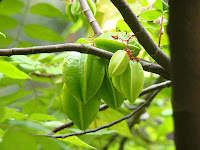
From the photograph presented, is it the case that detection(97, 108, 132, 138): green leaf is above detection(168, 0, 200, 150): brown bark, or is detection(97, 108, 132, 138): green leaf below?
below

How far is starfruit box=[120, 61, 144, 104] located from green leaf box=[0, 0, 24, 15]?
83 centimetres

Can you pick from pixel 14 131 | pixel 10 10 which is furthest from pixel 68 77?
pixel 10 10

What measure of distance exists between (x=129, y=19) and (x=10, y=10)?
36.3 inches

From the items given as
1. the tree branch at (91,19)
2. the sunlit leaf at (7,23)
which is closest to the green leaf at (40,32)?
the sunlit leaf at (7,23)

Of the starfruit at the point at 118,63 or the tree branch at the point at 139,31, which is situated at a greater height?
the tree branch at the point at 139,31

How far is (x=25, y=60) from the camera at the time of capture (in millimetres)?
1007

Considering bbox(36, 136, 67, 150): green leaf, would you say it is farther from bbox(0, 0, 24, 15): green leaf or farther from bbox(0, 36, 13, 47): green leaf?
bbox(0, 0, 24, 15): green leaf

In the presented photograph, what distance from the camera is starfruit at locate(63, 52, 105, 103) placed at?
2.53 feet

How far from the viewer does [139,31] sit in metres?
0.63

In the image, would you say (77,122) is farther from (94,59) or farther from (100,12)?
(100,12)

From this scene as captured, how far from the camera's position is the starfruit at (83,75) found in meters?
0.77

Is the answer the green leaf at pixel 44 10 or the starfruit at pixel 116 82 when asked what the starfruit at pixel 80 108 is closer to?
the starfruit at pixel 116 82

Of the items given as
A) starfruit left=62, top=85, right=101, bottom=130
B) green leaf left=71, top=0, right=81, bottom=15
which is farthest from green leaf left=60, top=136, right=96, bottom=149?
green leaf left=71, top=0, right=81, bottom=15

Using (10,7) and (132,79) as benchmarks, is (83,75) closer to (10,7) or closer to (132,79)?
(132,79)
